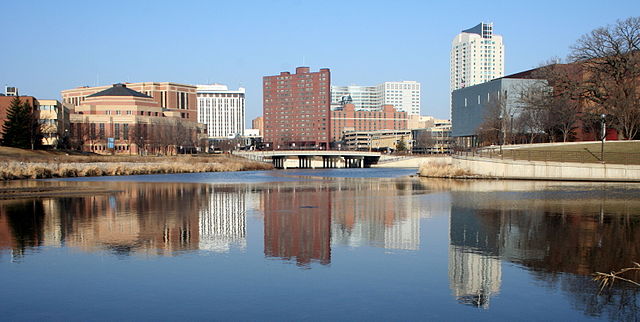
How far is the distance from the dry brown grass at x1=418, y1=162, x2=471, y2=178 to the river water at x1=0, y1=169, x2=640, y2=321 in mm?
28476

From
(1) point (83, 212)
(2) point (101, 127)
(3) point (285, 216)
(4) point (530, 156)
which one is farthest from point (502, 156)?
(2) point (101, 127)

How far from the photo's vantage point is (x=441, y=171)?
61656 mm

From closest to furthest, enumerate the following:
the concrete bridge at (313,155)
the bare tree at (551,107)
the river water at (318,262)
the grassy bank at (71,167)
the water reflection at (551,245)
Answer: the river water at (318,262) < the water reflection at (551,245) < the grassy bank at (71,167) < the bare tree at (551,107) < the concrete bridge at (313,155)

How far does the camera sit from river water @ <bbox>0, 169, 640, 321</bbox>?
39.5 ft

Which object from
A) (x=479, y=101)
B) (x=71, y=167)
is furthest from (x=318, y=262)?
(x=479, y=101)

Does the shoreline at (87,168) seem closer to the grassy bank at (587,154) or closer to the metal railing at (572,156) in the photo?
the metal railing at (572,156)

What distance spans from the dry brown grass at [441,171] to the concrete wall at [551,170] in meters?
0.80

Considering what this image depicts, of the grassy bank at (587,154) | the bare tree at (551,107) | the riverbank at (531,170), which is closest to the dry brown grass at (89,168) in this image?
the riverbank at (531,170)

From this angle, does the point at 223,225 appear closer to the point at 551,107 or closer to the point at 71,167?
the point at 71,167

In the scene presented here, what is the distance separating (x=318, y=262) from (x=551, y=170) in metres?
42.2

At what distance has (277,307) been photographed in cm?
1208

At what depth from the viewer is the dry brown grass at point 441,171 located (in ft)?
194

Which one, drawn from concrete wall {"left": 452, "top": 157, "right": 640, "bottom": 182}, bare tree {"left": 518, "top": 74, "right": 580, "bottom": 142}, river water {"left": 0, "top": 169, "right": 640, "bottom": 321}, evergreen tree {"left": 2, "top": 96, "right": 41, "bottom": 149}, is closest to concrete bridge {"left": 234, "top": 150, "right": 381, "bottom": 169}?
evergreen tree {"left": 2, "top": 96, "right": 41, "bottom": 149}

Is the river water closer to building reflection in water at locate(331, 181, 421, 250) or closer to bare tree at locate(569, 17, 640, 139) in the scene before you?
building reflection in water at locate(331, 181, 421, 250)
